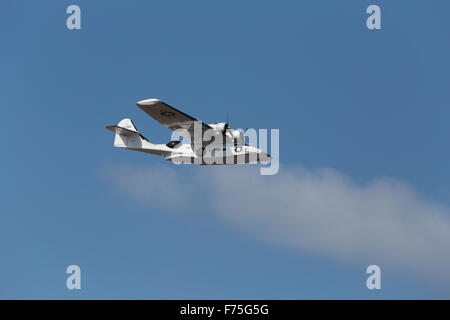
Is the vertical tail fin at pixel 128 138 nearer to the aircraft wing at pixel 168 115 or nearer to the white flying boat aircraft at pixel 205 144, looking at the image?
the white flying boat aircraft at pixel 205 144

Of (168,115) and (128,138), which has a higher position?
(168,115)

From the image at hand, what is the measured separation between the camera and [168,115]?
160ft

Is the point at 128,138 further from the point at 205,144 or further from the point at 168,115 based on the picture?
the point at 168,115

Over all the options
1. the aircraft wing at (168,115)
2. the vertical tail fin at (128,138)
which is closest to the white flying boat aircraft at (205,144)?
the aircraft wing at (168,115)

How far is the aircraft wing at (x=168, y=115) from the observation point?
47.3m

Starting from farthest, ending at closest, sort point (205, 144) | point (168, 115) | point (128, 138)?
point (128, 138) → point (205, 144) → point (168, 115)

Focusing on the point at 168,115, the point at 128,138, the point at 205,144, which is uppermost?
the point at 168,115

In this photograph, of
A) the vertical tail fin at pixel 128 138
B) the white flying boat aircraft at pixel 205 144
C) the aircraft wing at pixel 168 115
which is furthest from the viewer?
the vertical tail fin at pixel 128 138

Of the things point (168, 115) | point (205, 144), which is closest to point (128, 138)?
point (205, 144)

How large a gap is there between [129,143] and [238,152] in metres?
9.80
